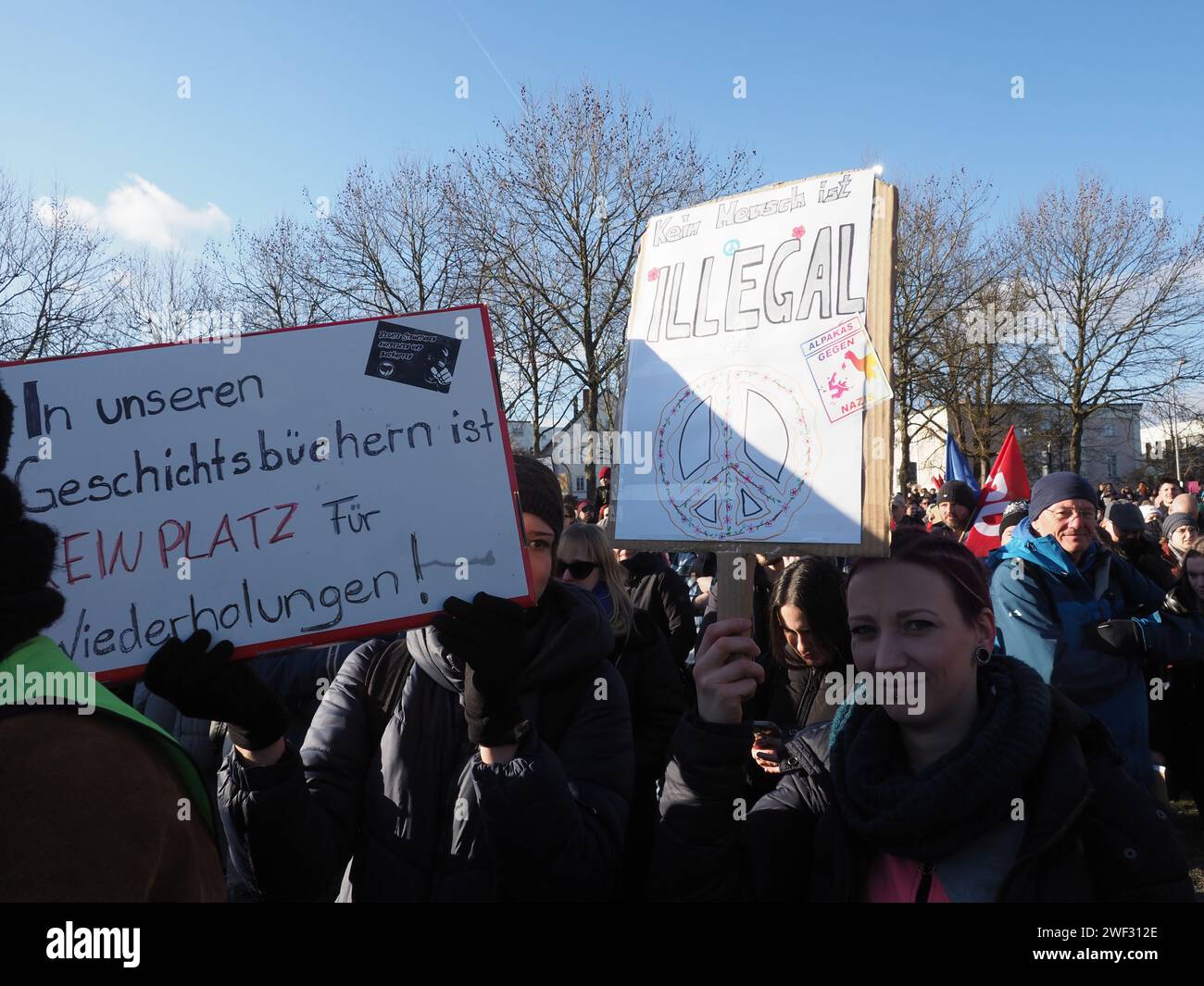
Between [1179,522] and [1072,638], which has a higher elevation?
[1179,522]

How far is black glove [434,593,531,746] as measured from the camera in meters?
1.72

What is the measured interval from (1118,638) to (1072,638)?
0.60ft

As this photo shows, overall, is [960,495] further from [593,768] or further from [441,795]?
[441,795]

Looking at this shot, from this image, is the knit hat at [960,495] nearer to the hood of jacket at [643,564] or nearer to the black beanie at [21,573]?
the hood of jacket at [643,564]

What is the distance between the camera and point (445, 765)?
2012 millimetres

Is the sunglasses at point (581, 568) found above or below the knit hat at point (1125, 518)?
below

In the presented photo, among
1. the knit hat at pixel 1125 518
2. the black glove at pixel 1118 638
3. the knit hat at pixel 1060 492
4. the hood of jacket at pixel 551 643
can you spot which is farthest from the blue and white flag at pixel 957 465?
Result: the hood of jacket at pixel 551 643

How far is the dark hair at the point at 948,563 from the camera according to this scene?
1.93m

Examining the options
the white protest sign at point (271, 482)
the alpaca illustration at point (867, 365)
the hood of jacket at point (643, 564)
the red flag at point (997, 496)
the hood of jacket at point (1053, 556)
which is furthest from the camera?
the red flag at point (997, 496)

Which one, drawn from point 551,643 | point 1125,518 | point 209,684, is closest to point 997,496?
point 1125,518

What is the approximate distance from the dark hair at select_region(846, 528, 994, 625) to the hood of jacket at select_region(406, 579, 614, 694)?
64 centimetres

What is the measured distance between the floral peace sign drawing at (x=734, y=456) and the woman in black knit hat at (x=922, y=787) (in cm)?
27
